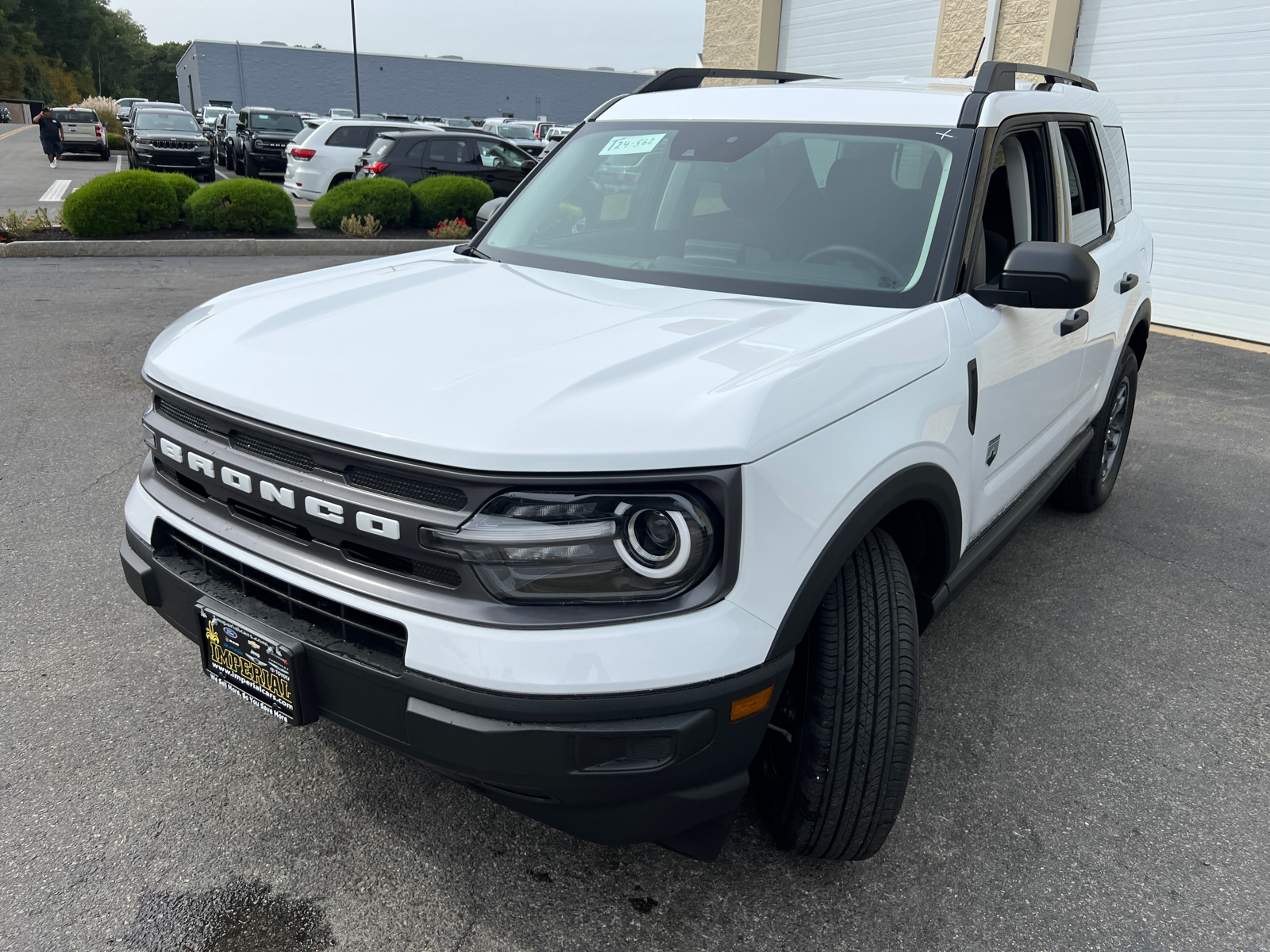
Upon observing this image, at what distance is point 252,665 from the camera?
2.10 m

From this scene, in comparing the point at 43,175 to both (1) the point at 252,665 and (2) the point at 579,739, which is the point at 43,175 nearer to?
(1) the point at 252,665

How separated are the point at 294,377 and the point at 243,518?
1.18 ft

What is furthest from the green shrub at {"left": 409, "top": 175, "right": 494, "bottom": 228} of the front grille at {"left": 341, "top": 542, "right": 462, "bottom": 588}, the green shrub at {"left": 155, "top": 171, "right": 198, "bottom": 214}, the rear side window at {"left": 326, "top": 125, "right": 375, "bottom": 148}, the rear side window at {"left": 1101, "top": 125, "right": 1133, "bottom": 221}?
the front grille at {"left": 341, "top": 542, "right": 462, "bottom": 588}

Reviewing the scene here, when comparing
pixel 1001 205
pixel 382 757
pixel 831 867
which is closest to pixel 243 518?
pixel 382 757

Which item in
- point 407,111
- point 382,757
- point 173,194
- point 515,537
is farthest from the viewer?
point 407,111

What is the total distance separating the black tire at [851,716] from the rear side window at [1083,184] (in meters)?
2.11

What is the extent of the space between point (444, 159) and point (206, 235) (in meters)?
4.22

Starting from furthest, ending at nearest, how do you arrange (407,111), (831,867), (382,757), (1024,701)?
1. (407,111)
2. (1024,701)
3. (382,757)
4. (831,867)

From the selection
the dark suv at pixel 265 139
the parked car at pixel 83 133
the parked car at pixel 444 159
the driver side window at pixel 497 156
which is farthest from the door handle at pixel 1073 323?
the parked car at pixel 83 133

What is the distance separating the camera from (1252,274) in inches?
380

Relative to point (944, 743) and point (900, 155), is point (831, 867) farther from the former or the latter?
point (900, 155)

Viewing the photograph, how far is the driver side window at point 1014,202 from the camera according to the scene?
9.55 ft

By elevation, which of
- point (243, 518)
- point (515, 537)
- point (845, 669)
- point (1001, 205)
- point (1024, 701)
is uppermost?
point (1001, 205)

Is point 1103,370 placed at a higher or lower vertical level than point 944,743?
higher
